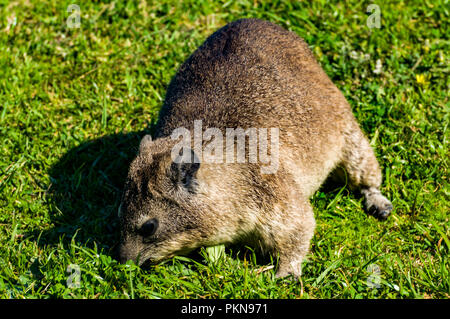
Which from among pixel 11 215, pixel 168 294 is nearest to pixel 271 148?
pixel 168 294

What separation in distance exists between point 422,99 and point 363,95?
0.63 metres

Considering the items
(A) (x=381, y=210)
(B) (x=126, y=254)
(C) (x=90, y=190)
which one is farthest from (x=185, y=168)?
(A) (x=381, y=210)

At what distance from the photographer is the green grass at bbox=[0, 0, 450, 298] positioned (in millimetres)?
4125

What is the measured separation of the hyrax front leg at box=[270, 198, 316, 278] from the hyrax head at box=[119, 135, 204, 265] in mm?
641

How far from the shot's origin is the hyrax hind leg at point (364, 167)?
4.99 metres

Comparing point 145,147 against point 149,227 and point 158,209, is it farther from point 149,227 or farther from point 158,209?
point 149,227

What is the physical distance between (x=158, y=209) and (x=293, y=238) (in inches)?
43.5

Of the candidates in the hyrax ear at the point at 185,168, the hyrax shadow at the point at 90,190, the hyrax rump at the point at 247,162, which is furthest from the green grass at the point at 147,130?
the hyrax ear at the point at 185,168

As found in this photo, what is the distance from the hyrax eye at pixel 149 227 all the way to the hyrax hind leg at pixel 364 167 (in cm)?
202

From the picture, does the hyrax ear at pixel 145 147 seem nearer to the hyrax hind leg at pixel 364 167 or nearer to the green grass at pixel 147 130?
the green grass at pixel 147 130

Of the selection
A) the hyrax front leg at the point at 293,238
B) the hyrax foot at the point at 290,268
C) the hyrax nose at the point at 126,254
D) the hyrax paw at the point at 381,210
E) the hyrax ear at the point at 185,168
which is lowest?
the hyrax paw at the point at 381,210

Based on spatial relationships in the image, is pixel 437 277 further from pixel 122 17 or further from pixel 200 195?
pixel 122 17

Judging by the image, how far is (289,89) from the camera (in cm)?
469

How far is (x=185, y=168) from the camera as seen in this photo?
3.97m
